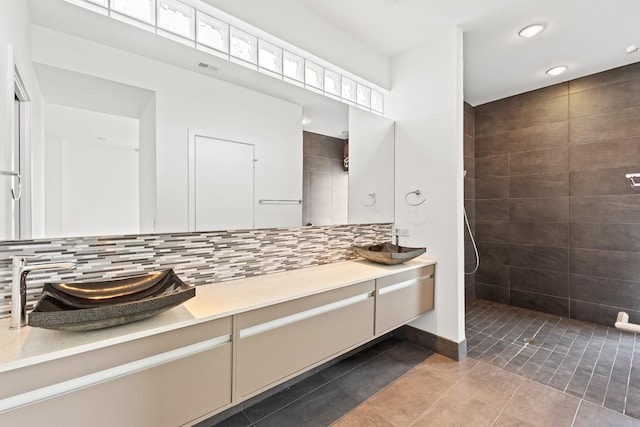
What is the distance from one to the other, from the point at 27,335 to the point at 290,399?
1.50 metres

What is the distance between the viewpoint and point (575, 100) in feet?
10.8

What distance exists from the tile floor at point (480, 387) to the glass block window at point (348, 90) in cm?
234

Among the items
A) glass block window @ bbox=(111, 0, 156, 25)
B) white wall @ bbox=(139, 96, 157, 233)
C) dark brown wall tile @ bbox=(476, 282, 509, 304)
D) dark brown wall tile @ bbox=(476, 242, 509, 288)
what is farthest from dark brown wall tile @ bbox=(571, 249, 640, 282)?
glass block window @ bbox=(111, 0, 156, 25)

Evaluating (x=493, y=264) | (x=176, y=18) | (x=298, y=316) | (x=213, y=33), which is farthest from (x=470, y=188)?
(x=176, y=18)

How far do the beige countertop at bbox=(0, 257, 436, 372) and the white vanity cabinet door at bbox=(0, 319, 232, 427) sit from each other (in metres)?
0.04

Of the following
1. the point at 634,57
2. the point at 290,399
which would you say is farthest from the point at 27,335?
the point at 634,57

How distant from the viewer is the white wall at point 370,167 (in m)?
2.74

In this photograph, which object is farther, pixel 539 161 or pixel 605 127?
pixel 539 161

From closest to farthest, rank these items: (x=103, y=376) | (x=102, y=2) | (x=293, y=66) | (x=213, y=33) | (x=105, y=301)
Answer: (x=103, y=376), (x=105, y=301), (x=102, y=2), (x=213, y=33), (x=293, y=66)

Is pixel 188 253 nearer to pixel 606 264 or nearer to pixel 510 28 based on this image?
pixel 510 28

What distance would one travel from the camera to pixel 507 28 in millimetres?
2494

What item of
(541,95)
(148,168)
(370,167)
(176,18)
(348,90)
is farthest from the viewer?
(541,95)

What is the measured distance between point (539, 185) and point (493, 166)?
1.91 feet

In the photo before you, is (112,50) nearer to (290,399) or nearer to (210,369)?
(210,369)
